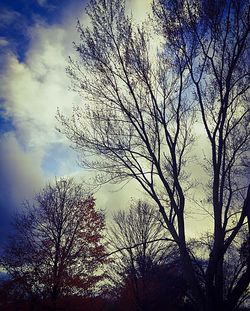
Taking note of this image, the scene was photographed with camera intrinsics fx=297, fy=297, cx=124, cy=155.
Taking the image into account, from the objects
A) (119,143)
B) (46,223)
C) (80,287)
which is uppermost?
(46,223)

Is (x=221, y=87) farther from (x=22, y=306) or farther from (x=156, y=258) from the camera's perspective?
(x=156, y=258)

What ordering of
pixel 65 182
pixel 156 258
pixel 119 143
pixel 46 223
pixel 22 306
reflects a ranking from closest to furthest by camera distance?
1. pixel 119 143
2. pixel 22 306
3. pixel 46 223
4. pixel 65 182
5. pixel 156 258

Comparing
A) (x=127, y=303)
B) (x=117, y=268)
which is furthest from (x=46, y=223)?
(x=127, y=303)

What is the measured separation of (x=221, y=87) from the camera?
336 inches

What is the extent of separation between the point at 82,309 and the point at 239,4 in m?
16.4

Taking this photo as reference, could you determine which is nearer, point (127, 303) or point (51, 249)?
point (51, 249)

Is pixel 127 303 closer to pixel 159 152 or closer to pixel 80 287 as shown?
pixel 80 287

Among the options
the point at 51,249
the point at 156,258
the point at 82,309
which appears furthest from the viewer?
the point at 156,258

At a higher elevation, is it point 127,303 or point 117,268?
point 117,268

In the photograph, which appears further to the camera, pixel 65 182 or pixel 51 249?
pixel 65 182

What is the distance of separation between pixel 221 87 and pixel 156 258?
2169 cm

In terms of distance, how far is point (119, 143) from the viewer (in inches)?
379

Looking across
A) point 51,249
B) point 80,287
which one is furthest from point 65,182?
point 80,287

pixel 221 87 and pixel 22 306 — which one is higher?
pixel 221 87
